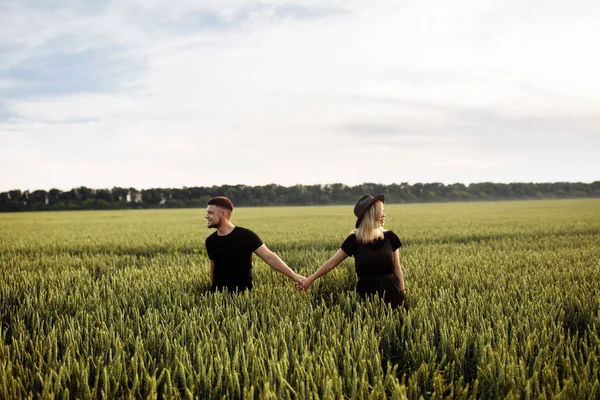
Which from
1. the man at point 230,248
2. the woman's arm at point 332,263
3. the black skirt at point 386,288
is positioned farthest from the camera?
the man at point 230,248

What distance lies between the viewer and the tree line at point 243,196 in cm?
10131

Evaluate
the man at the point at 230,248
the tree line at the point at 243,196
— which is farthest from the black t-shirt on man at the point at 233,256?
the tree line at the point at 243,196

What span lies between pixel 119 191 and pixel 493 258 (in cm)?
11306

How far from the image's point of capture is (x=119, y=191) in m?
110

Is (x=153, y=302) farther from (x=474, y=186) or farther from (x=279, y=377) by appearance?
(x=474, y=186)

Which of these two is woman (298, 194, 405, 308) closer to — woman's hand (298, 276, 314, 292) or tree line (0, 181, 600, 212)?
woman's hand (298, 276, 314, 292)

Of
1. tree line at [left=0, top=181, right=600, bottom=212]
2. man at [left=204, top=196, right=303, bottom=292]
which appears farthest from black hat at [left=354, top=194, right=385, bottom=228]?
tree line at [left=0, top=181, right=600, bottom=212]

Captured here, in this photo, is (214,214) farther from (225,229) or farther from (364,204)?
(364,204)

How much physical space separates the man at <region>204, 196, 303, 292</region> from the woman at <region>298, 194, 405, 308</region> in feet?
2.65

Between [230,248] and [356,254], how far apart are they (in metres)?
1.50

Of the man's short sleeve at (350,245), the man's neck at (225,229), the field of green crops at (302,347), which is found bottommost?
the field of green crops at (302,347)

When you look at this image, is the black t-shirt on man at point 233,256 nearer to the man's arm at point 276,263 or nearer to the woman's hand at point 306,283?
the man's arm at point 276,263

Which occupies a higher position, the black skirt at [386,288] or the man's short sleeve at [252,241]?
the man's short sleeve at [252,241]

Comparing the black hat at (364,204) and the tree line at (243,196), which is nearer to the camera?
the black hat at (364,204)
